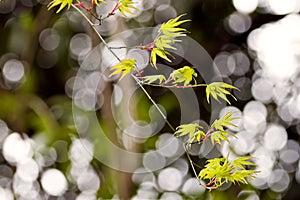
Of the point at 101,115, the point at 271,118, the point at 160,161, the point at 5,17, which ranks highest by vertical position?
the point at 5,17

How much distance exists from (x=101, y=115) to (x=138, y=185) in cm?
24

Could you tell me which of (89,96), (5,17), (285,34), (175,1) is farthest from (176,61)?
(5,17)

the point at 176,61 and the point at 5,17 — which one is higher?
the point at 5,17

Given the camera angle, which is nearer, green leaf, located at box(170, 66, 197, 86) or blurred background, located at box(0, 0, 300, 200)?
green leaf, located at box(170, 66, 197, 86)

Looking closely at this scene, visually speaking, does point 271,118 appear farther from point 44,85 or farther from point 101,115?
point 44,85

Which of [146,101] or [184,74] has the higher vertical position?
[184,74]

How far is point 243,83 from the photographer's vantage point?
1794 millimetres

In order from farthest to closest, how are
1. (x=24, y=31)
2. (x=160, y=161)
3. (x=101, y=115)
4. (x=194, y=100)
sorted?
1. (x=160, y=161)
2. (x=101, y=115)
3. (x=24, y=31)
4. (x=194, y=100)

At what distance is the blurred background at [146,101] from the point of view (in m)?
1.59

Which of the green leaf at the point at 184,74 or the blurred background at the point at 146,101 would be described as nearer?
the green leaf at the point at 184,74

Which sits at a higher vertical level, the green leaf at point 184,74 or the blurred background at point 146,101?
the green leaf at point 184,74

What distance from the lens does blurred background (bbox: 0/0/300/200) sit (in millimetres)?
1589

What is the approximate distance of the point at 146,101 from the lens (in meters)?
1.55

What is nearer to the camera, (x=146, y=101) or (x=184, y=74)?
(x=184, y=74)
